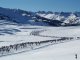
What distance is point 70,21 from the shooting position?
6850 inches

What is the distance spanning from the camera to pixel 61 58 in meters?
37.4

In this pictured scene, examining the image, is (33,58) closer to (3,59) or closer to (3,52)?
(3,59)

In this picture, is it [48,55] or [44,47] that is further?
[44,47]

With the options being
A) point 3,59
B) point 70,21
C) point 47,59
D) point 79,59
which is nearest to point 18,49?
point 3,59

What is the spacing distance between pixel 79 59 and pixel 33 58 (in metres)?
8.07

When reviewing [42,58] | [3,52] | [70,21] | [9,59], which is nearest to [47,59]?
[42,58]

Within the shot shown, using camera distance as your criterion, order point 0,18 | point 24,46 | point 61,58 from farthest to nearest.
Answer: point 0,18
point 24,46
point 61,58

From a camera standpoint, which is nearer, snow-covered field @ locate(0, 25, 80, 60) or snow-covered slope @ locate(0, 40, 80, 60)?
snow-covered slope @ locate(0, 40, 80, 60)

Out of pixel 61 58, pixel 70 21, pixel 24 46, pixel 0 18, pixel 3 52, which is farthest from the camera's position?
pixel 0 18

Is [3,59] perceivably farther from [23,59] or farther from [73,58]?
[73,58]

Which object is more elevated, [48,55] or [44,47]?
[48,55]

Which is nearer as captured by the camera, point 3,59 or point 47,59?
point 47,59

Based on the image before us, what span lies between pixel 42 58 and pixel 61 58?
3087mm

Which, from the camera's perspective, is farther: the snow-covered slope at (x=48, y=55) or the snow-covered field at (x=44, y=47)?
the snow-covered field at (x=44, y=47)
